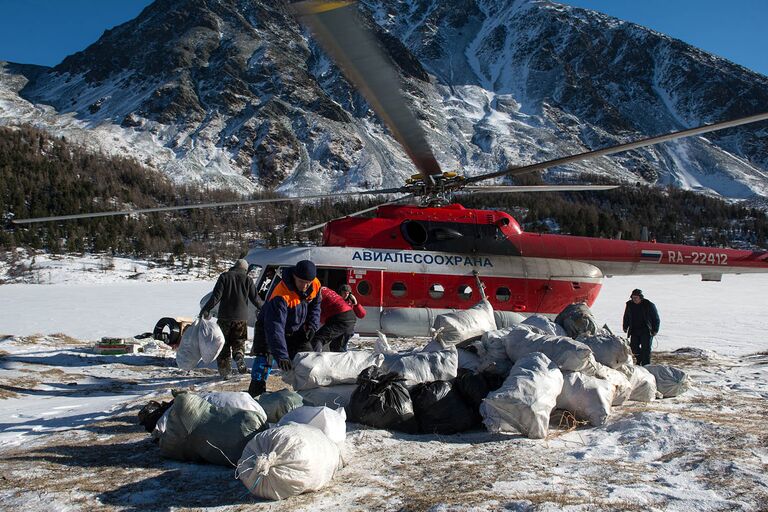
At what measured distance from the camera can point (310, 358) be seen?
4.77 m

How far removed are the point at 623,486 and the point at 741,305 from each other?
2280 centimetres

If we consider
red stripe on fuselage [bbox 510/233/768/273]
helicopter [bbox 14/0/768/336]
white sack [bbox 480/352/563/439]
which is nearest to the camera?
white sack [bbox 480/352/563/439]

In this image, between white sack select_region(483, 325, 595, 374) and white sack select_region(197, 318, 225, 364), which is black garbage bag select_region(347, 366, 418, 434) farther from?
white sack select_region(197, 318, 225, 364)

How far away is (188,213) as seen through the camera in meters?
106

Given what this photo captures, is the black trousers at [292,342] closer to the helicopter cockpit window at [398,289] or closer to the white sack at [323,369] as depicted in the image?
the white sack at [323,369]

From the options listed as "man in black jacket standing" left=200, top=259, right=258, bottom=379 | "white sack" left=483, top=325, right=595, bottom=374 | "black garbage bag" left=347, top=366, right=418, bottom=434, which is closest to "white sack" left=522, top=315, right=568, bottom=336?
"white sack" left=483, top=325, right=595, bottom=374

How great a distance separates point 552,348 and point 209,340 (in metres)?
4.31

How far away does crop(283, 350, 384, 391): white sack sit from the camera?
4703 millimetres

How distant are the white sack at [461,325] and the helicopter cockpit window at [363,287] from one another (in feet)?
8.77

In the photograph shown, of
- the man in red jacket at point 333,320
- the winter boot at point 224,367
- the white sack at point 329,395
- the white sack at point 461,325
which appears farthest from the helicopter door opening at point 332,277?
the white sack at point 329,395

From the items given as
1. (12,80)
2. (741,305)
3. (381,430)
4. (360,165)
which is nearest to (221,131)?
(360,165)

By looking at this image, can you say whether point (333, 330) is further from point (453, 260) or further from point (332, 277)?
point (453, 260)

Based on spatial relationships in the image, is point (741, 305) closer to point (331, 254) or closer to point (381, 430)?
point (331, 254)

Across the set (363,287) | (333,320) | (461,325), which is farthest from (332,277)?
(461,325)
